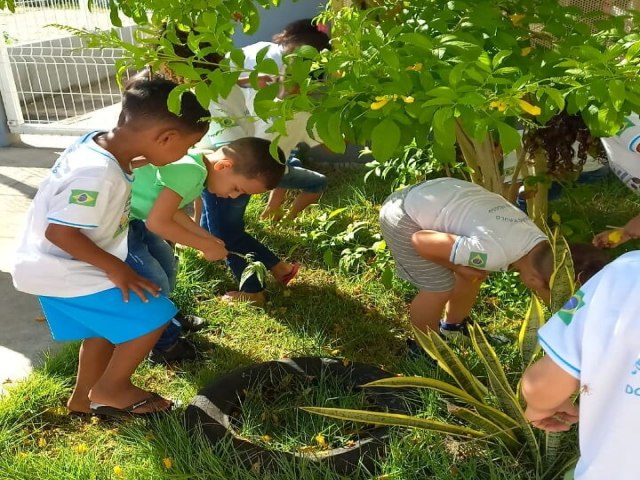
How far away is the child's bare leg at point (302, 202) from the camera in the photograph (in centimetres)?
407

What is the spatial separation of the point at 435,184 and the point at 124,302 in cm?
130

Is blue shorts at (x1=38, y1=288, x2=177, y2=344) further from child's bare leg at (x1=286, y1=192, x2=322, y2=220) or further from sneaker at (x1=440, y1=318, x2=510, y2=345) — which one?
child's bare leg at (x1=286, y1=192, x2=322, y2=220)

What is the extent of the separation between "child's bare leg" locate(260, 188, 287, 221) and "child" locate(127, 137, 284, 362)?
1.05 metres

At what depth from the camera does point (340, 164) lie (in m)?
5.25

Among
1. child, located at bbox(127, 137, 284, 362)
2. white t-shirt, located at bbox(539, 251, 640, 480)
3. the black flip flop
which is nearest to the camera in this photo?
white t-shirt, located at bbox(539, 251, 640, 480)

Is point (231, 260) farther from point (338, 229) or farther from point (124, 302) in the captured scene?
point (124, 302)

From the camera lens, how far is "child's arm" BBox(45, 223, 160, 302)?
85.1 inches

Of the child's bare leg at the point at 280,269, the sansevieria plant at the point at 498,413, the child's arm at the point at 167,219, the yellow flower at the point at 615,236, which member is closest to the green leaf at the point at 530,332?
the sansevieria plant at the point at 498,413

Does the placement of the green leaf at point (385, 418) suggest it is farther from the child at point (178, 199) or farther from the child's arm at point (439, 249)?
the child at point (178, 199)

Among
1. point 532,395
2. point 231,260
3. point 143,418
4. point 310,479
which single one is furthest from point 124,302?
point 532,395

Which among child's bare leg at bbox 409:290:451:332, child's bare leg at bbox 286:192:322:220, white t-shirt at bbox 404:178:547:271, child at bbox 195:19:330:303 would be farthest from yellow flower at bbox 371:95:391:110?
child's bare leg at bbox 286:192:322:220

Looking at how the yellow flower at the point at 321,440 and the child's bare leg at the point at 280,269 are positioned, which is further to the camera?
the child's bare leg at the point at 280,269

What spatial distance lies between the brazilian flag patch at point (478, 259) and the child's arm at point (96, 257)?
45.2 inches

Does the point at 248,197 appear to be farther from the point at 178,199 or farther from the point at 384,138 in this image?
the point at 384,138
